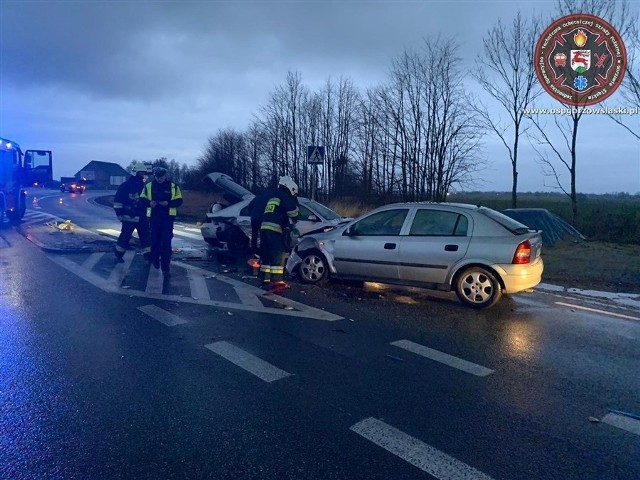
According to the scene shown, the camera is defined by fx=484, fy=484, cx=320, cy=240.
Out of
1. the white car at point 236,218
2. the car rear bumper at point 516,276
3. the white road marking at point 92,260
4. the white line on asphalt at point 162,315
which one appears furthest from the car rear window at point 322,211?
the white road marking at point 92,260

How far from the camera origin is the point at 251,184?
3866cm

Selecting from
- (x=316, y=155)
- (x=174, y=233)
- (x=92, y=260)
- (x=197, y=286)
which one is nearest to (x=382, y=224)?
(x=197, y=286)

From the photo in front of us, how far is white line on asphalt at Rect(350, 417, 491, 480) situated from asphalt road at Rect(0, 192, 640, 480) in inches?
0.5

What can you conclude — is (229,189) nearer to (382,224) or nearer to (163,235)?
(163,235)

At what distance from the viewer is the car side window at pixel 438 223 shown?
7.30 metres

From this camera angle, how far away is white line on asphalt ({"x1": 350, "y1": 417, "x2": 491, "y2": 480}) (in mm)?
2941

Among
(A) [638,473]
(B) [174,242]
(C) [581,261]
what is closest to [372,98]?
(B) [174,242]

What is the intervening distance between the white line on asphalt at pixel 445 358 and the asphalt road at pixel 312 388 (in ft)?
0.10

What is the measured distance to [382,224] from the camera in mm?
7984

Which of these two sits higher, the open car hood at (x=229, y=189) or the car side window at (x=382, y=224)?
the open car hood at (x=229, y=189)

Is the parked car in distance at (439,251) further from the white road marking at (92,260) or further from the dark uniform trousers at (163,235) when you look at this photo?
the white road marking at (92,260)
